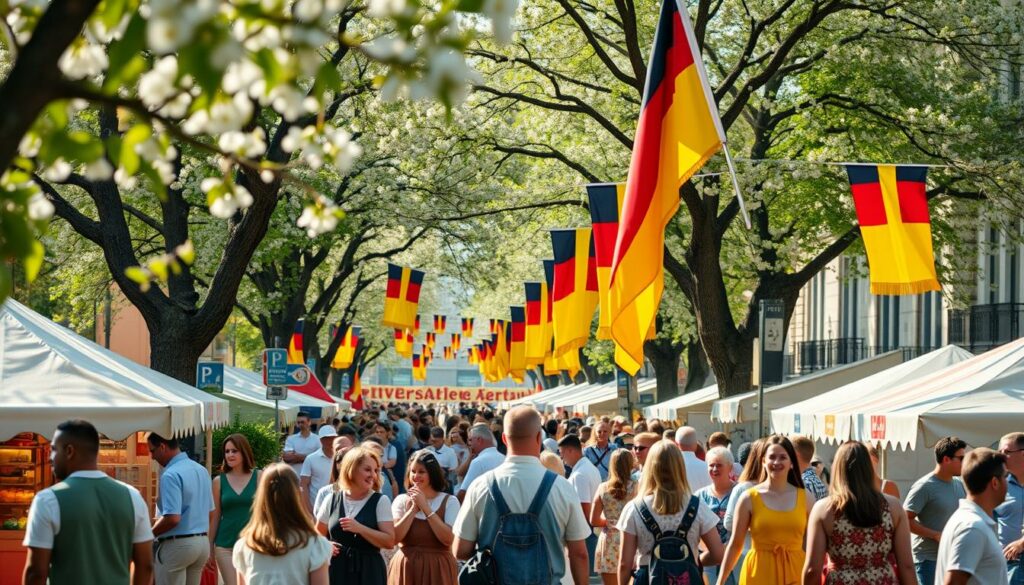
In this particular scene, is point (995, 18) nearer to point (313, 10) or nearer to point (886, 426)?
point (886, 426)

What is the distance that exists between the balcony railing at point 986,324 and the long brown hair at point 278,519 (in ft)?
87.1

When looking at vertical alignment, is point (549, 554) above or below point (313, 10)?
below

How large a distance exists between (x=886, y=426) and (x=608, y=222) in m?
6.26

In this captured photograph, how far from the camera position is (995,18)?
24.2 meters

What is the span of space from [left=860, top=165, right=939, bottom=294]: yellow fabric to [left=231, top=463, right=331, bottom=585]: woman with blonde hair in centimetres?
1189

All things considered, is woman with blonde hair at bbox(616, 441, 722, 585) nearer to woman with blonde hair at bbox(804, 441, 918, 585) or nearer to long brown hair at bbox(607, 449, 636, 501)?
woman with blonde hair at bbox(804, 441, 918, 585)

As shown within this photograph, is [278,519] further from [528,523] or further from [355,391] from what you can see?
[355,391]

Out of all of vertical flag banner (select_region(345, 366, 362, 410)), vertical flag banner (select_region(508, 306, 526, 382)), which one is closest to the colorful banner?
vertical flag banner (select_region(345, 366, 362, 410))

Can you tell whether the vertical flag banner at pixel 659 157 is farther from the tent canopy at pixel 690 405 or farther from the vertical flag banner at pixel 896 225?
the tent canopy at pixel 690 405

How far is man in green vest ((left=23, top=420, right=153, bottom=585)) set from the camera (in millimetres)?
7105

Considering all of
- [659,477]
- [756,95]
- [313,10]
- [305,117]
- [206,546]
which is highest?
[756,95]

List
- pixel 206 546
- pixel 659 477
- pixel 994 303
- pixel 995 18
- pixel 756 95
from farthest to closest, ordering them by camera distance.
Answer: pixel 994 303 < pixel 756 95 < pixel 995 18 < pixel 206 546 < pixel 659 477

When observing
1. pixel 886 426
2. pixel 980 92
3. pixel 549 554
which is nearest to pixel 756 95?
pixel 980 92

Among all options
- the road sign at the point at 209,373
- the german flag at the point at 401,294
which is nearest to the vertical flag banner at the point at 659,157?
the road sign at the point at 209,373
